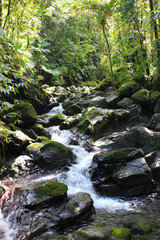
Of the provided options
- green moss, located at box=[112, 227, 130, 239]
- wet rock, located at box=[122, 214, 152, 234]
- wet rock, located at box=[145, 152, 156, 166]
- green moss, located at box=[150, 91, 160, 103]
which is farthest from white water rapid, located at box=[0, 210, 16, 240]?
green moss, located at box=[150, 91, 160, 103]

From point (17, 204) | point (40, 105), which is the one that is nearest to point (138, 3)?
point (40, 105)

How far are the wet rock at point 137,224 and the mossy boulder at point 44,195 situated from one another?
1.35 meters

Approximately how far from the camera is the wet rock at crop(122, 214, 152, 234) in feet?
9.86

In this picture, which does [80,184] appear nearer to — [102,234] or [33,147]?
[33,147]

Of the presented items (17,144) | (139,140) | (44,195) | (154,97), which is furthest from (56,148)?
(154,97)

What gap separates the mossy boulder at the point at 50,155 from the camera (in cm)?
562

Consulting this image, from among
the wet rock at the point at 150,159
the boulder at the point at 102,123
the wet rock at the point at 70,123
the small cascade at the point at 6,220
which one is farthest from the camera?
the wet rock at the point at 70,123

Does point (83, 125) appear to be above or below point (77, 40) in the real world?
below

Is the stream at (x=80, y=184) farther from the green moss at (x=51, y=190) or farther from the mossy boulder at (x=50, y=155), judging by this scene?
the green moss at (x=51, y=190)

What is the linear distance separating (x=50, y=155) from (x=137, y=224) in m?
3.33

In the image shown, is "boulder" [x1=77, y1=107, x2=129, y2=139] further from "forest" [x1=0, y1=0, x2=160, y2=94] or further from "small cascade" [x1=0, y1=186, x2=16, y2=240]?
"small cascade" [x1=0, y1=186, x2=16, y2=240]

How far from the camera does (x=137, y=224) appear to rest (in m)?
3.13

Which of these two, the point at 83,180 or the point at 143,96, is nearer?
the point at 83,180

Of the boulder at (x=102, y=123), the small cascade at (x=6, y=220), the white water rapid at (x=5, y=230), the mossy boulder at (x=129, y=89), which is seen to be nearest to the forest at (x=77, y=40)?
the mossy boulder at (x=129, y=89)
